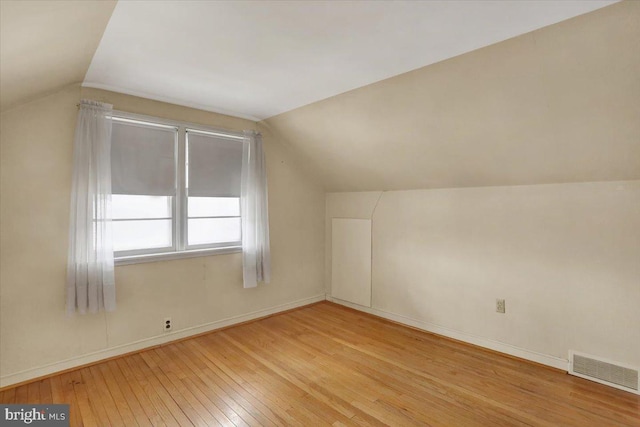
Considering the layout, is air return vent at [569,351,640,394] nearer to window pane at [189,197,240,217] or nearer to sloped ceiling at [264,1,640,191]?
sloped ceiling at [264,1,640,191]

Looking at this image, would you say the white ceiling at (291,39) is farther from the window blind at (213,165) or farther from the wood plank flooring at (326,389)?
the wood plank flooring at (326,389)

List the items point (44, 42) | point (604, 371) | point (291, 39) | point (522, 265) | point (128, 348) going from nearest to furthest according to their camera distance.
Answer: point (44, 42) < point (291, 39) < point (604, 371) < point (522, 265) < point (128, 348)

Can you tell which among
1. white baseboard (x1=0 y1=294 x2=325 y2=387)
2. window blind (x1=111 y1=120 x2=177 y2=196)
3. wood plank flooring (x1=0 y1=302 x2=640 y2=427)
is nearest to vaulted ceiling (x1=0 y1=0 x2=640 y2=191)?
window blind (x1=111 y1=120 x2=177 y2=196)

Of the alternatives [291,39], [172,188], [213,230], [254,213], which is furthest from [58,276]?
[291,39]

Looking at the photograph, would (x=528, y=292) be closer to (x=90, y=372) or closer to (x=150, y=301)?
(x=150, y=301)

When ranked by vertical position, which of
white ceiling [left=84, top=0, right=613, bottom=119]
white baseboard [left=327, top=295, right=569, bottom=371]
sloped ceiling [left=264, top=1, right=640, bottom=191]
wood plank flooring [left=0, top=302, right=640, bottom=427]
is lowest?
wood plank flooring [left=0, top=302, right=640, bottom=427]

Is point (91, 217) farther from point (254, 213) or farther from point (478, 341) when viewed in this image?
point (478, 341)

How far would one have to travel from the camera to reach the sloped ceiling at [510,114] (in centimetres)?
189

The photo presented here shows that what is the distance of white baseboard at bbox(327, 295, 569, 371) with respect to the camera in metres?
2.80

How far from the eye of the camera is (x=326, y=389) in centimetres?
249

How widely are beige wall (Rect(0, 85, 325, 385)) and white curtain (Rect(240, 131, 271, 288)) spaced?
0.18 metres

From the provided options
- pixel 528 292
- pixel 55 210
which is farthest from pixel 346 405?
pixel 55 210

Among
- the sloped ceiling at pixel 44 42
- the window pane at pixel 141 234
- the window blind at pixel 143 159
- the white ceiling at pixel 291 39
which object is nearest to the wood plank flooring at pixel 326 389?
the window pane at pixel 141 234

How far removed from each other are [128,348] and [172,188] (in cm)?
154
